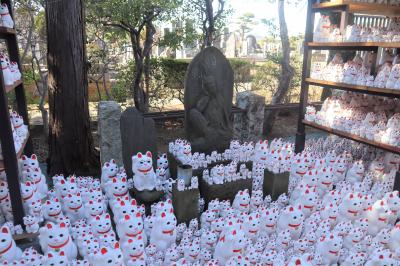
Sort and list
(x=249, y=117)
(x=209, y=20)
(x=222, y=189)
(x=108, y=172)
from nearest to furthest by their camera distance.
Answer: (x=222, y=189) < (x=108, y=172) < (x=249, y=117) < (x=209, y=20)

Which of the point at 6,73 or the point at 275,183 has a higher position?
the point at 6,73

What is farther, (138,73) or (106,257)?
(138,73)

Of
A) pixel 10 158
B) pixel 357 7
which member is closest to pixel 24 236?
pixel 10 158

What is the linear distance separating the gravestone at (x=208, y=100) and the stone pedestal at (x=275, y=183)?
2.80 ft

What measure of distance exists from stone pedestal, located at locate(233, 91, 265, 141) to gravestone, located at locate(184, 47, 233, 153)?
4.87ft

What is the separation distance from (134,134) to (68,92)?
5.28 ft

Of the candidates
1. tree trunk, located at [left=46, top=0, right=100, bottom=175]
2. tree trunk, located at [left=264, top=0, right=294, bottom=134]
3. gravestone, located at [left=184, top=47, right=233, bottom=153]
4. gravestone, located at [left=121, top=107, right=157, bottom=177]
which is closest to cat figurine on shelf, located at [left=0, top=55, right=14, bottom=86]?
gravestone, located at [left=121, top=107, right=157, bottom=177]

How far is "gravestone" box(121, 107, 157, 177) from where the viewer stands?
379 centimetres

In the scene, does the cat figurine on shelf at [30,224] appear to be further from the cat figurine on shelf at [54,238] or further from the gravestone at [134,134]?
the gravestone at [134,134]

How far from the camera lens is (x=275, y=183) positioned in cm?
385

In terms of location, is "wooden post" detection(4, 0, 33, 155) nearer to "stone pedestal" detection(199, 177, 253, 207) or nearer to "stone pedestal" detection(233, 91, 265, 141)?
"stone pedestal" detection(199, 177, 253, 207)

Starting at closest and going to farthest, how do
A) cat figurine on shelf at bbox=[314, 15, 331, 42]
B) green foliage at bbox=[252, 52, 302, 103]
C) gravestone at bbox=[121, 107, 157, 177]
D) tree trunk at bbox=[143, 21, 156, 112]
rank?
1. gravestone at bbox=[121, 107, 157, 177]
2. cat figurine on shelf at bbox=[314, 15, 331, 42]
3. tree trunk at bbox=[143, 21, 156, 112]
4. green foliage at bbox=[252, 52, 302, 103]

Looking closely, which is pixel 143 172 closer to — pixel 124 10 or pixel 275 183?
pixel 275 183

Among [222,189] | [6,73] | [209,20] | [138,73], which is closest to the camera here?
[6,73]
